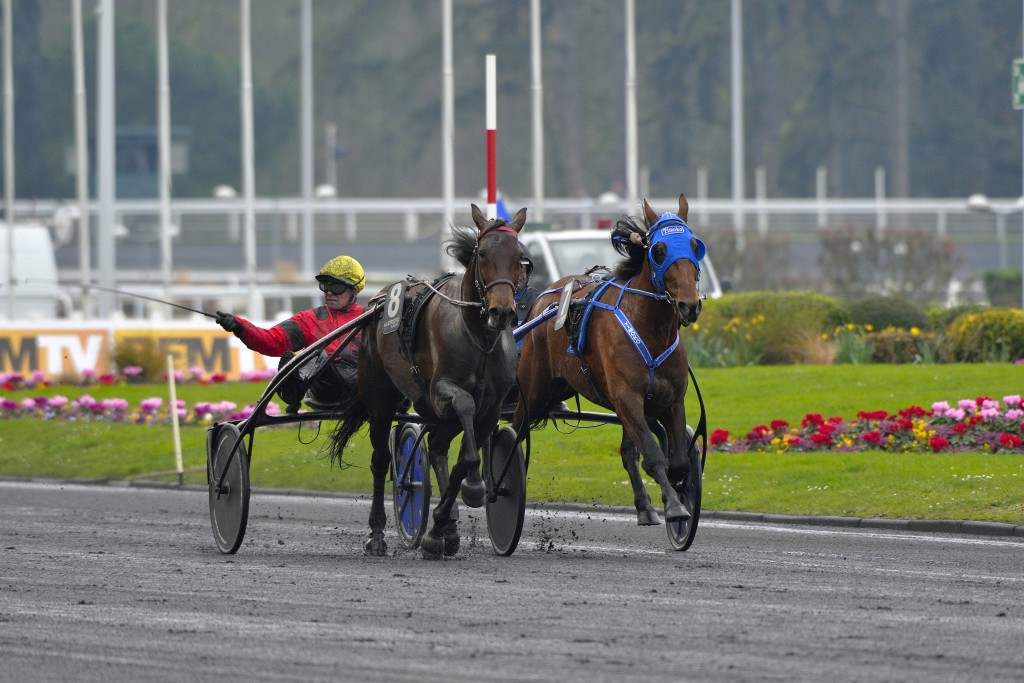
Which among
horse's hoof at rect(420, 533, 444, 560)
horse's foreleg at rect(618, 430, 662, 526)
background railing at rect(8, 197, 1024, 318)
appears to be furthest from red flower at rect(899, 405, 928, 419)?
background railing at rect(8, 197, 1024, 318)

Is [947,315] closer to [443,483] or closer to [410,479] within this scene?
[410,479]

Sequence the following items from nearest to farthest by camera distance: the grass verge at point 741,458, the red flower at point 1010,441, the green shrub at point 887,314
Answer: the grass verge at point 741,458
the red flower at point 1010,441
the green shrub at point 887,314

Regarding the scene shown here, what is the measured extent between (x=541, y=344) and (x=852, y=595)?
11.1ft

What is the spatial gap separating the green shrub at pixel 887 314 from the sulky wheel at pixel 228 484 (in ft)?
41.3

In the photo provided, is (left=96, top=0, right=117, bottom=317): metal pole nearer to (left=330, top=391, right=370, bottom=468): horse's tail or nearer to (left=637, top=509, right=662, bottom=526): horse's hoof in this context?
(left=330, top=391, right=370, bottom=468): horse's tail

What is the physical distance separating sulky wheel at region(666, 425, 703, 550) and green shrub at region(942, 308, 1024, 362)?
1026cm

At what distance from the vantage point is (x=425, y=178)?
71.6m

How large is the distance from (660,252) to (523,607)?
104 inches

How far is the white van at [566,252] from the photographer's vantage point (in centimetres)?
2118

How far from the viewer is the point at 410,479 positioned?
36.6 ft

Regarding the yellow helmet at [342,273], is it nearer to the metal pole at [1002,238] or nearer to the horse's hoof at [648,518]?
the horse's hoof at [648,518]

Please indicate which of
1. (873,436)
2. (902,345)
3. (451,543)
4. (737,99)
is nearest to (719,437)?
(873,436)

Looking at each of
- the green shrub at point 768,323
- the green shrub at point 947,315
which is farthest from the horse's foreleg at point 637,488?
the green shrub at point 947,315

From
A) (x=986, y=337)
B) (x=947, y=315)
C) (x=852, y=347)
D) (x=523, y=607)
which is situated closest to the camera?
(x=523, y=607)
